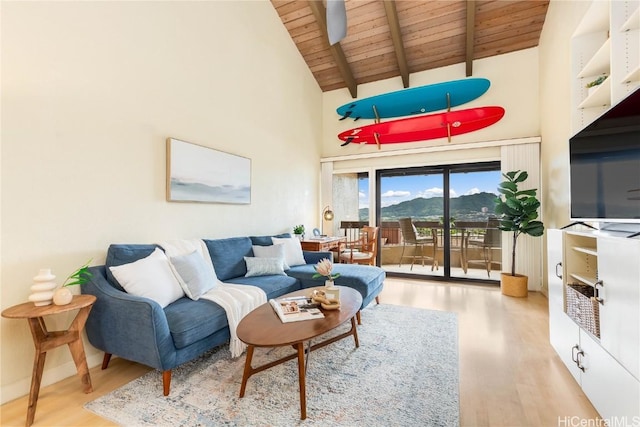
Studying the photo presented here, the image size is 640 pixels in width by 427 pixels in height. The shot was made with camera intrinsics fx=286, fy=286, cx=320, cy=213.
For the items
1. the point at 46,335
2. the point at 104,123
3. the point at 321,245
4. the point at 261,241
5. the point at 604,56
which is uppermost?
the point at 604,56

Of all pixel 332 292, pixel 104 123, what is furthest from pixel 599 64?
pixel 104 123

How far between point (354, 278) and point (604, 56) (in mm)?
2822

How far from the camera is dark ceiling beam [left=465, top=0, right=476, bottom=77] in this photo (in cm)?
373

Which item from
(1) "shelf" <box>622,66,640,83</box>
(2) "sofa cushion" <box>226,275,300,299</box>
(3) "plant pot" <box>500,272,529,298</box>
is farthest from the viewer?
(3) "plant pot" <box>500,272,529,298</box>

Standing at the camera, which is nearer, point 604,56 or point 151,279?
point 151,279

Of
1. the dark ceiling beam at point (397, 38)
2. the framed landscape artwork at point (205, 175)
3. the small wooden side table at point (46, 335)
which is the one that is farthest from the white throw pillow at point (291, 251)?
the dark ceiling beam at point (397, 38)

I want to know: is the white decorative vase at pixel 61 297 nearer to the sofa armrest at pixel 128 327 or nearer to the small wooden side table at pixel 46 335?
the small wooden side table at pixel 46 335

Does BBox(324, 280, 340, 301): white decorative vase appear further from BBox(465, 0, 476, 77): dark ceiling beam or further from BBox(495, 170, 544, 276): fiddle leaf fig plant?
BBox(465, 0, 476, 77): dark ceiling beam

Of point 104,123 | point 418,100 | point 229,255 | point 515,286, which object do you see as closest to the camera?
point 104,123

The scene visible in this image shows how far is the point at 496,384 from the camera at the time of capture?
6.27ft

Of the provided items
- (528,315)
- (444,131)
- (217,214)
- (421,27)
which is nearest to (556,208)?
(528,315)

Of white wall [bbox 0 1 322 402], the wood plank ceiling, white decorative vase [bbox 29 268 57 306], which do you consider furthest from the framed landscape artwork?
the wood plank ceiling

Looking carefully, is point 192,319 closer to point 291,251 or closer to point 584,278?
point 291,251

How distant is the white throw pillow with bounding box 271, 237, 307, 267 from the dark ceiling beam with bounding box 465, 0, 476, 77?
383 cm
